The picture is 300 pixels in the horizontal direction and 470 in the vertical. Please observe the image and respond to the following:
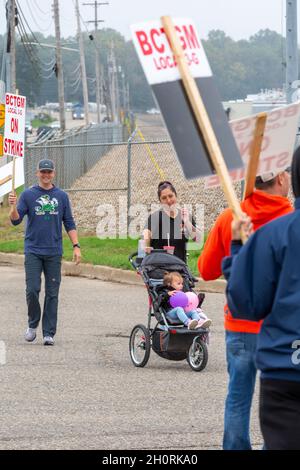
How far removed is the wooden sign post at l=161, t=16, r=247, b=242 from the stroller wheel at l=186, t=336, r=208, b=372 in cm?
620

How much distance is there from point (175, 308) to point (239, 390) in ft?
15.8

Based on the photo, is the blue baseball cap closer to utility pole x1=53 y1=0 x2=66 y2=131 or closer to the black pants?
the black pants

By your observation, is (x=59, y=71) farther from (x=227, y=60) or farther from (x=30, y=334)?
(x=227, y=60)

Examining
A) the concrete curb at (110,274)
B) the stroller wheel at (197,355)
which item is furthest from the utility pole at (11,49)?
the stroller wheel at (197,355)

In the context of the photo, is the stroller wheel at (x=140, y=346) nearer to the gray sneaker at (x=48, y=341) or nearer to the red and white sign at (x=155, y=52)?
the gray sneaker at (x=48, y=341)

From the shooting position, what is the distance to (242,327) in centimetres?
634

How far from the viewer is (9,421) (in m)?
8.59

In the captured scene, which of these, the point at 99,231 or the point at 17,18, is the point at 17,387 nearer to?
the point at 99,231

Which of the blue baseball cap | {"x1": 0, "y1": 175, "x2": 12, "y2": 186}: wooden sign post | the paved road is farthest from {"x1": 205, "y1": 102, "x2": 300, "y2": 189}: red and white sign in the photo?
{"x1": 0, "y1": 175, "x2": 12, "y2": 186}: wooden sign post

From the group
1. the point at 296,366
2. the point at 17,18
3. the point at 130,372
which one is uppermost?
the point at 17,18

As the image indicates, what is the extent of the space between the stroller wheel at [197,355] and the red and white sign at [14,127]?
21.2ft
